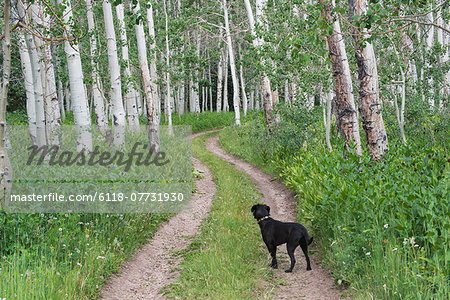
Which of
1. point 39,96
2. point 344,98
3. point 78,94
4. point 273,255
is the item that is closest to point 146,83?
point 39,96

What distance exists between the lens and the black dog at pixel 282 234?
5281 millimetres

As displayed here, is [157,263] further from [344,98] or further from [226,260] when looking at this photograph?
[344,98]

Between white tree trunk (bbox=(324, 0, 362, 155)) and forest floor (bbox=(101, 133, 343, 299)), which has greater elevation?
white tree trunk (bbox=(324, 0, 362, 155))

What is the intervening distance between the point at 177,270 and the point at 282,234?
1.82 m

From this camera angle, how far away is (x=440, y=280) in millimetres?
3629

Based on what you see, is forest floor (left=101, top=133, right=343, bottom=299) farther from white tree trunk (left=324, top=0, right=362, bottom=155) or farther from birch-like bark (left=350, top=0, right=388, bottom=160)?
birch-like bark (left=350, top=0, right=388, bottom=160)

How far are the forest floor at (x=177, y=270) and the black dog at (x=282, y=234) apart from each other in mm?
280

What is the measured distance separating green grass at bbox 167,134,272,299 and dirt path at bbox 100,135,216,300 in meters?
0.27

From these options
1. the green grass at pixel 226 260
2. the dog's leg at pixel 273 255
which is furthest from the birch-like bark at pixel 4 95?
the dog's leg at pixel 273 255

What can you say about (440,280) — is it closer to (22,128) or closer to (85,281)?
(85,281)

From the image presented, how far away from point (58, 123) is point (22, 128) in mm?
6255

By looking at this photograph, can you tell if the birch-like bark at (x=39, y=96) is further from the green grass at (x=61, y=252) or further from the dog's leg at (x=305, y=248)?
the dog's leg at (x=305, y=248)

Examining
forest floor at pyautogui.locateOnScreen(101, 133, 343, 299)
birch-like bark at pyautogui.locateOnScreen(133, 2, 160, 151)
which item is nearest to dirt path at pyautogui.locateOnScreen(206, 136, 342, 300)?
forest floor at pyautogui.locateOnScreen(101, 133, 343, 299)

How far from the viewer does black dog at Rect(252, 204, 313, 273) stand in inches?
208
